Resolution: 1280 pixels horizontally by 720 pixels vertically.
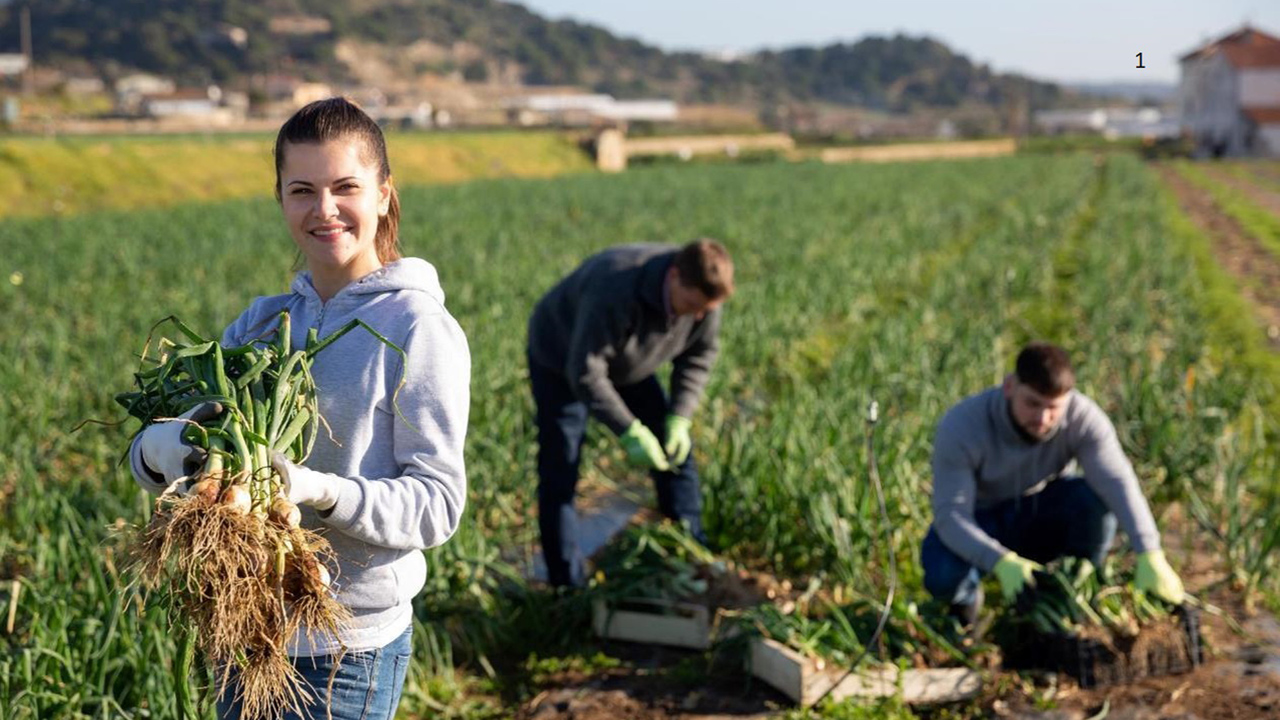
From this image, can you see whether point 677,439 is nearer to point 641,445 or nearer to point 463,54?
point 641,445

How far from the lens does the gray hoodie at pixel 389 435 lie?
5.98ft

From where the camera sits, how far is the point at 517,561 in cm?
459

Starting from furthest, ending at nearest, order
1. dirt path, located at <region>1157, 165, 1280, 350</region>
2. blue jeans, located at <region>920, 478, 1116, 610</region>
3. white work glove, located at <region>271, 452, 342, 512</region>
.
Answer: dirt path, located at <region>1157, 165, 1280, 350</region>
blue jeans, located at <region>920, 478, 1116, 610</region>
white work glove, located at <region>271, 452, 342, 512</region>

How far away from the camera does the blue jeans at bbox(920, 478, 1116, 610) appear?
379cm

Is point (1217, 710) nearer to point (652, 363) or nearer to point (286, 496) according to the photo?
point (652, 363)

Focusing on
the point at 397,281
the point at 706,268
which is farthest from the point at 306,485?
the point at 706,268

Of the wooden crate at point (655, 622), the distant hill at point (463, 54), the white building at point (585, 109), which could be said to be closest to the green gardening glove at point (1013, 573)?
the wooden crate at point (655, 622)

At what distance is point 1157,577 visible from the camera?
11.9 ft

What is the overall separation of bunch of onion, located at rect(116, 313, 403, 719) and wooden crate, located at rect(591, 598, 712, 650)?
7.03 ft

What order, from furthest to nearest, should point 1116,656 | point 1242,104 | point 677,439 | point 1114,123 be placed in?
point 1114,123 < point 1242,104 < point 677,439 < point 1116,656

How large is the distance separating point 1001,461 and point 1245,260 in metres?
12.3

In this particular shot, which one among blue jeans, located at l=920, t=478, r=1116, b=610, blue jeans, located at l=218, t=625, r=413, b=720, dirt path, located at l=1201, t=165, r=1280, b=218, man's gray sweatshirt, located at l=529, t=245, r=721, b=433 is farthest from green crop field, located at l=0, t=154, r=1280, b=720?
dirt path, located at l=1201, t=165, r=1280, b=218

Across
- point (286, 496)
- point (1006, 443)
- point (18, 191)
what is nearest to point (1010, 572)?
point (1006, 443)

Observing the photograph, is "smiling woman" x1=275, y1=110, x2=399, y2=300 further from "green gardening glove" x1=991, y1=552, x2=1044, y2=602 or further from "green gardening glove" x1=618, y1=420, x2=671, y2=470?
"green gardening glove" x1=991, y1=552, x2=1044, y2=602
